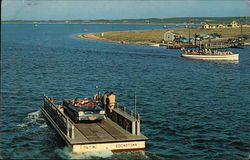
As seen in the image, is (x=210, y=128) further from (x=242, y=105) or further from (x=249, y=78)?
(x=249, y=78)

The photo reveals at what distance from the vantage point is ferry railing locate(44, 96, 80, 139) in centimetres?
3186

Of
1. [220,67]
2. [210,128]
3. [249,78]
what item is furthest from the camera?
[220,67]

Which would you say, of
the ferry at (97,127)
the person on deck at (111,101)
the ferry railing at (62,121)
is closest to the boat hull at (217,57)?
the ferry at (97,127)

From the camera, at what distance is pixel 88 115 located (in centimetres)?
3588

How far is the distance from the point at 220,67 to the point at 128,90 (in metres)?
45.6

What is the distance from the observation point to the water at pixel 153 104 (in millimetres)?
34156

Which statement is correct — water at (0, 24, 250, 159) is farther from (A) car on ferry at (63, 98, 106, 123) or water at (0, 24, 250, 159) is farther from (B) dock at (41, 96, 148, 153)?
(A) car on ferry at (63, 98, 106, 123)

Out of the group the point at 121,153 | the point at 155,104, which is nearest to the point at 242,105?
the point at 155,104

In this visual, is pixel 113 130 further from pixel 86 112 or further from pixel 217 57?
pixel 217 57

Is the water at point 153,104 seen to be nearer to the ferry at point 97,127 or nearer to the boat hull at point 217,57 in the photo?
the ferry at point 97,127

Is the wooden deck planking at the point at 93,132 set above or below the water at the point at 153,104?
above

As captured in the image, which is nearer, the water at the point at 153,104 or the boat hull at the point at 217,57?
the water at the point at 153,104

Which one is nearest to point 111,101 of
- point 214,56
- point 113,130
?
point 113,130

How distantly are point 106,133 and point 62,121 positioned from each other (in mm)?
4039
